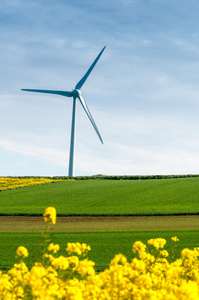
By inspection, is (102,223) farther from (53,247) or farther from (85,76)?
(85,76)

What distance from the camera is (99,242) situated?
24391 millimetres

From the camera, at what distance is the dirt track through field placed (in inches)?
1254

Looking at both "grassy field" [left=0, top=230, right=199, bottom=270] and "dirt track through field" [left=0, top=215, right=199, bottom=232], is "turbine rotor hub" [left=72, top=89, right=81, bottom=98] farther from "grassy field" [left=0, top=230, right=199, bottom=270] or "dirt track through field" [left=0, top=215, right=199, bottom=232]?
"grassy field" [left=0, top=230, right=199, bottom=270]

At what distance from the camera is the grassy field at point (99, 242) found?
20.1 metres

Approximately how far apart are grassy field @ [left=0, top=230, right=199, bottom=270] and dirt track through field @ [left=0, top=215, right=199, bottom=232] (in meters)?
3.20

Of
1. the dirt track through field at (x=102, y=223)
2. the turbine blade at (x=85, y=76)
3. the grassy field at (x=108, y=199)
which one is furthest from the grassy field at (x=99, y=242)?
the turbine blade at (x=85, y=76)

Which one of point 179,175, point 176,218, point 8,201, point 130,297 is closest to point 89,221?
point 176,218

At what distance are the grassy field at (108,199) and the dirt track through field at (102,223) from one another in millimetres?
1913

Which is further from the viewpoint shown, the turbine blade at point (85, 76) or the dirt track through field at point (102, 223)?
the turbine blade at point (85, 76)

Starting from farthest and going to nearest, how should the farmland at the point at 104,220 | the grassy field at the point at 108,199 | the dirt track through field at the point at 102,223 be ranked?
1. the grassy field at the point at 108,199
2. the dirt track through field at the point at 102,223
3. the farmland at the point at 104,220

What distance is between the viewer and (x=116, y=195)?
180ft

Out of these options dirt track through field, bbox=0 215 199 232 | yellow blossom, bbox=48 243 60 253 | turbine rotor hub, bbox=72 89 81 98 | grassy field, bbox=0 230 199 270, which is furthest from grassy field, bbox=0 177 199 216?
yellow blossom, bbox=48 243 60 253

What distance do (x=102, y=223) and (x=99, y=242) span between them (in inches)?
411

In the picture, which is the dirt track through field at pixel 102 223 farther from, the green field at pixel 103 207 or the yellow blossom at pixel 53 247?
the yellow blossom at pixel 53 247
